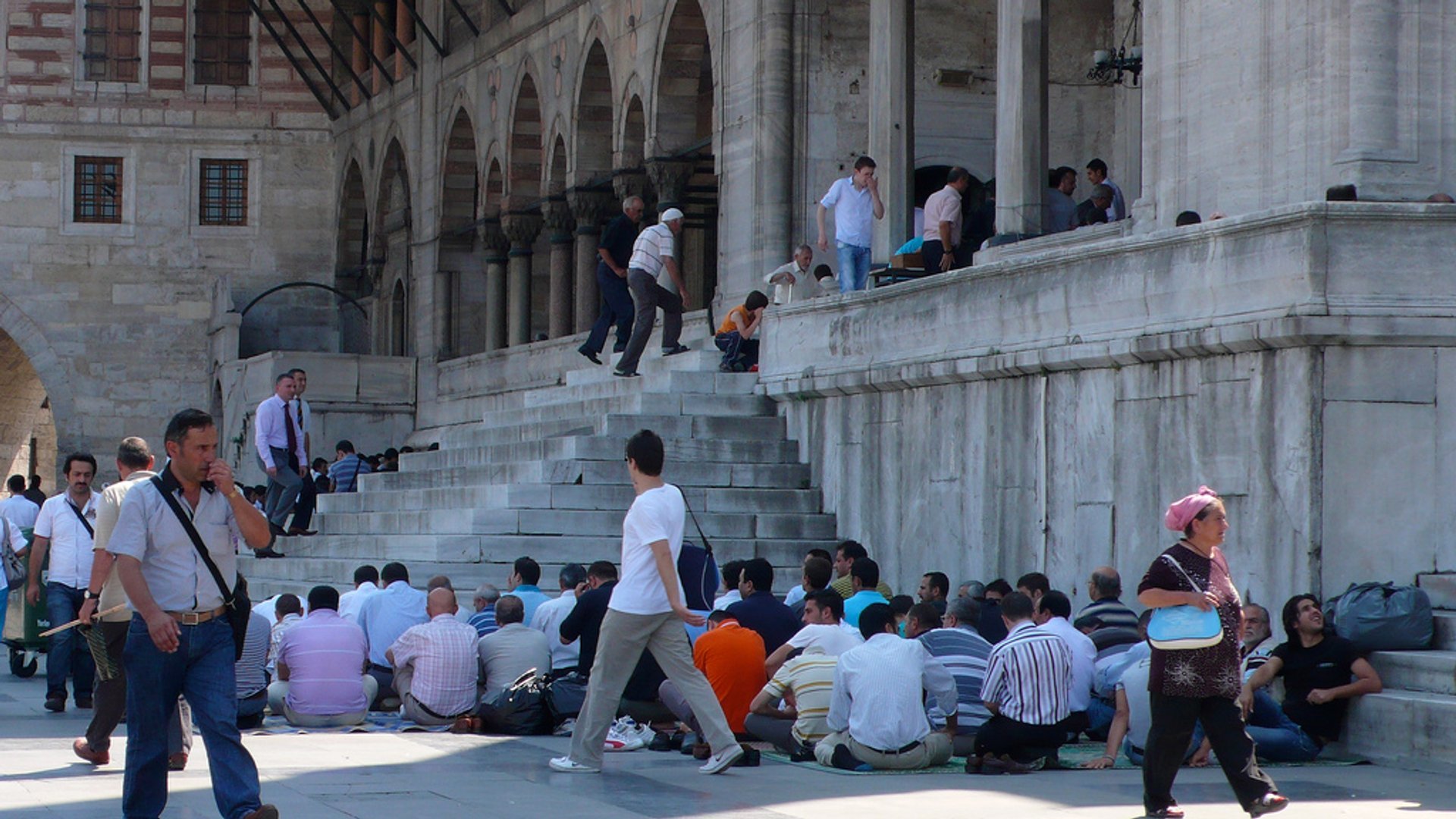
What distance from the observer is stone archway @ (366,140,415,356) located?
3328 cm

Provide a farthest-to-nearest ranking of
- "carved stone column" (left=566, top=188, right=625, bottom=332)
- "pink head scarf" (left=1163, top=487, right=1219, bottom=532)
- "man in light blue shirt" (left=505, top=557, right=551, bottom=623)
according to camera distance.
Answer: "carved stone column" (left=566, top=188, right=625, bottom=332) → "man in light blue shirt" (left=505, top=557, right=551, bottom=623) → "pink head scarf" (left=1163, top=487, right=1219, bottom=532)

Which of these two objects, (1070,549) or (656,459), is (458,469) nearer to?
(1070,549)

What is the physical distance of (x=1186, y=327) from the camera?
11758mm

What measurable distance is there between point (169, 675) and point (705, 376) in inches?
404

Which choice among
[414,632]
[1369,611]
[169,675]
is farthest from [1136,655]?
[169,675]

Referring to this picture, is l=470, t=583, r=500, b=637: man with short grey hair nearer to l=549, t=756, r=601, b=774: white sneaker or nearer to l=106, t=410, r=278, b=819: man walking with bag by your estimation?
l=549, t=756, r=601, b=774: white sneaker

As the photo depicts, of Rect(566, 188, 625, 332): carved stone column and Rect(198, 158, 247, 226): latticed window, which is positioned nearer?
Rect(566, 188, 625, 332): carved stone column

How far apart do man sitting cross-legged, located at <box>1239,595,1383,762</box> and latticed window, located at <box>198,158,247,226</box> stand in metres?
27.3

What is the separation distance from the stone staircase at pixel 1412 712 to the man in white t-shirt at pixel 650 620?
10.0ft

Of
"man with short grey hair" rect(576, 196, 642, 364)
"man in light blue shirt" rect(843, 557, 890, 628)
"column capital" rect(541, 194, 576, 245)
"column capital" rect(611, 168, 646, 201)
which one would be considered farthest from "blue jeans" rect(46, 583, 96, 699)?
"column capital" rect(541, 194, 576, 245)

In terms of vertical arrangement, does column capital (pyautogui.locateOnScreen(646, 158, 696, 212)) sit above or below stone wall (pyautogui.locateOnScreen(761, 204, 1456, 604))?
above

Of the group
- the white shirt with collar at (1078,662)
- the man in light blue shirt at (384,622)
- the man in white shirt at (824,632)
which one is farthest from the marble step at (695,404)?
the white shirt with collar at (1078,662)

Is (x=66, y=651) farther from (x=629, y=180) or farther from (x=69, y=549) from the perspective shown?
(x=629, y=180)

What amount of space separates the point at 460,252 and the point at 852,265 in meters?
14.7
